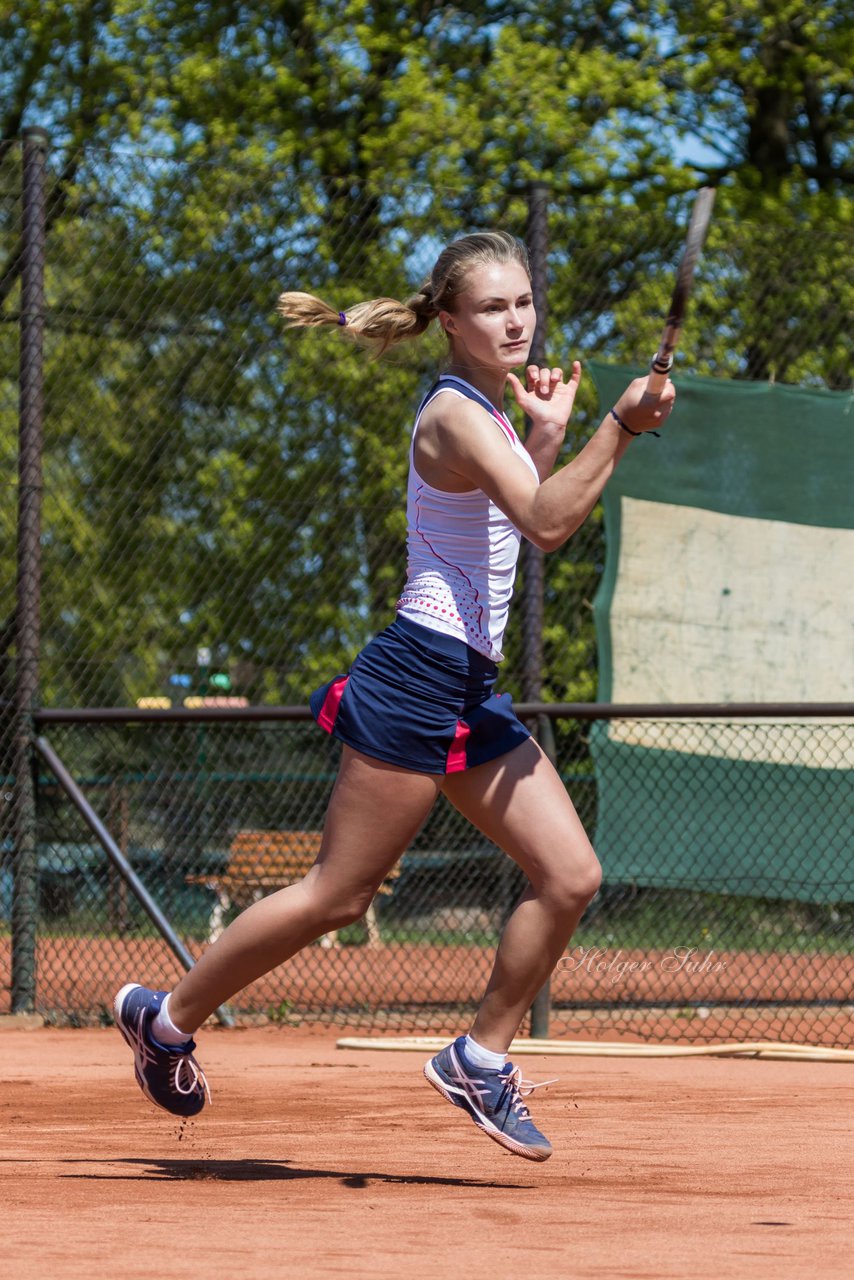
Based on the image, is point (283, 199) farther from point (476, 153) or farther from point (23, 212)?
point (476, 153)

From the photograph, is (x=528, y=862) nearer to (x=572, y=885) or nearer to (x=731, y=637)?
(x=572, y=885)

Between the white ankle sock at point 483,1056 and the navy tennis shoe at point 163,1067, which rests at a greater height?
the white ankle sock at point 483,1056

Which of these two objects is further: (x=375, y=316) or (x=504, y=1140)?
(x=375, y=316)

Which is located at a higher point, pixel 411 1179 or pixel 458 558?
pixel 458 558

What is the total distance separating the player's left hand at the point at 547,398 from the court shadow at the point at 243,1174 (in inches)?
64.6

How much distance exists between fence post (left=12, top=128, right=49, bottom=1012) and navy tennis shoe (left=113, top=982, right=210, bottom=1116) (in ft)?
12.1

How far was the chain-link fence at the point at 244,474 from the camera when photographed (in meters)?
7.96

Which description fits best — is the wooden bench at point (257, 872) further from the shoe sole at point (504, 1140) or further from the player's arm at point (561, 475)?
the player's arm at point (561, 475)

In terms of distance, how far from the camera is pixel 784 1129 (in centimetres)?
470

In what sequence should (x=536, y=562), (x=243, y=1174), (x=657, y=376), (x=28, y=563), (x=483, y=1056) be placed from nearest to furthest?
1. (x=657, y=376)
2. (x=483, y=1056)
3. (x=243, y=1174)
4. (x=28, y=563)
5. (x=536, y=562)

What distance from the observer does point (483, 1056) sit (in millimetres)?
3816

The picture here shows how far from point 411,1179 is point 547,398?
5.68 ft

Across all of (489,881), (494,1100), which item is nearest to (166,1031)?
(494,1100)

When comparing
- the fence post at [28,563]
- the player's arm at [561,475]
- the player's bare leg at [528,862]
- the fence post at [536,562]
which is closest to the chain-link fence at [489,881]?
the fence post at [28,563]
